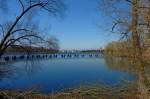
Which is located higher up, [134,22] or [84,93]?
[134,22]

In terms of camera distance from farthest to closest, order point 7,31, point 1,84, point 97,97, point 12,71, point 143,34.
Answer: point 1,84 → point 12,71 → point 7,31 → point 97,97 → point 143,34

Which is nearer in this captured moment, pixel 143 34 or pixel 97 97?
pixel 143 34

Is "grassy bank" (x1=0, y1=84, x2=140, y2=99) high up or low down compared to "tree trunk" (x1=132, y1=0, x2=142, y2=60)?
down

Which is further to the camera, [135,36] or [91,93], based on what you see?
[91,93]

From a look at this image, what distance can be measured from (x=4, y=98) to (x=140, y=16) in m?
5.71

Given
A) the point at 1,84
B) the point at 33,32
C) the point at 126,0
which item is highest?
the point at 126,0

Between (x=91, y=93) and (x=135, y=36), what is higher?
(x=135, y=36)

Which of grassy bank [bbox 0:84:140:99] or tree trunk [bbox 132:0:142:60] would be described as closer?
tree trunk [bbox 132:0:142:60]

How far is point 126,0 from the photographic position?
1088 centimetres

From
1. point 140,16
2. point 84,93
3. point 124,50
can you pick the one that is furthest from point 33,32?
point 140,16

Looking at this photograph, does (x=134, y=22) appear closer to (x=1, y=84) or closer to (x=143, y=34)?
(x=143, y=34)

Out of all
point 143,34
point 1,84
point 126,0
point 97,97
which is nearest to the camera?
point 143,34

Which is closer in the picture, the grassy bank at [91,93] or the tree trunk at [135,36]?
the tree trunk at [135,36]

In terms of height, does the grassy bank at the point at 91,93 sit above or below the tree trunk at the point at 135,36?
below
